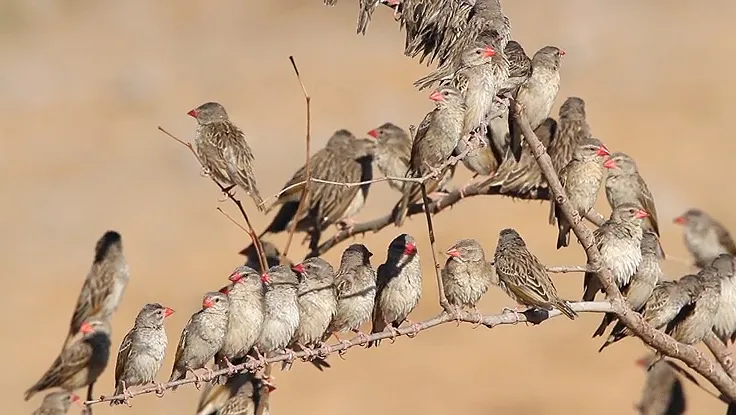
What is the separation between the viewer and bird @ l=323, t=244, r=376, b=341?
6.93m

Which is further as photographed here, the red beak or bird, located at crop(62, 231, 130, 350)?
bird, located at crop(62, 231, 130, 350)

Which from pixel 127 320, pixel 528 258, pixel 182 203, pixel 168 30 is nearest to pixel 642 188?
pixel 528 258

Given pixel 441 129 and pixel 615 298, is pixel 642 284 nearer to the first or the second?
pixel 615 298

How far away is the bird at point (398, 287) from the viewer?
7.05m

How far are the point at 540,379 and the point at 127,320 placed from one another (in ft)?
16.9

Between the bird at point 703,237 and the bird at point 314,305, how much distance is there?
5.86 meters

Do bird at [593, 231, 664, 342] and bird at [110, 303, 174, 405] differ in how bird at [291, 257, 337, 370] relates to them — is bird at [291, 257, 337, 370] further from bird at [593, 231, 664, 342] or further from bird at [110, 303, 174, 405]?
bird at [593, 231, 664, 342]

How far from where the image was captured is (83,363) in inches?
361

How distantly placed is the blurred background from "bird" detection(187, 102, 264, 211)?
482 cm

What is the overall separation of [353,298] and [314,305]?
0.26 m

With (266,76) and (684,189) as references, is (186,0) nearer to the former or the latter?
(266,76)

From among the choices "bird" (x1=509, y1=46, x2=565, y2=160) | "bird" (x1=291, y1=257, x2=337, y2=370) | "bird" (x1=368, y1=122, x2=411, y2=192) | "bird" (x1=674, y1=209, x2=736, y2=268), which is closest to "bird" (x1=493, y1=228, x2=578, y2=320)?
"bird" (x1=291, y1=257, x2=337, y2=370)

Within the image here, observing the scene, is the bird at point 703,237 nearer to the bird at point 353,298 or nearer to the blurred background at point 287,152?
the blurred background at point 287,152

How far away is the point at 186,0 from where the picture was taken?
93.4 ft
